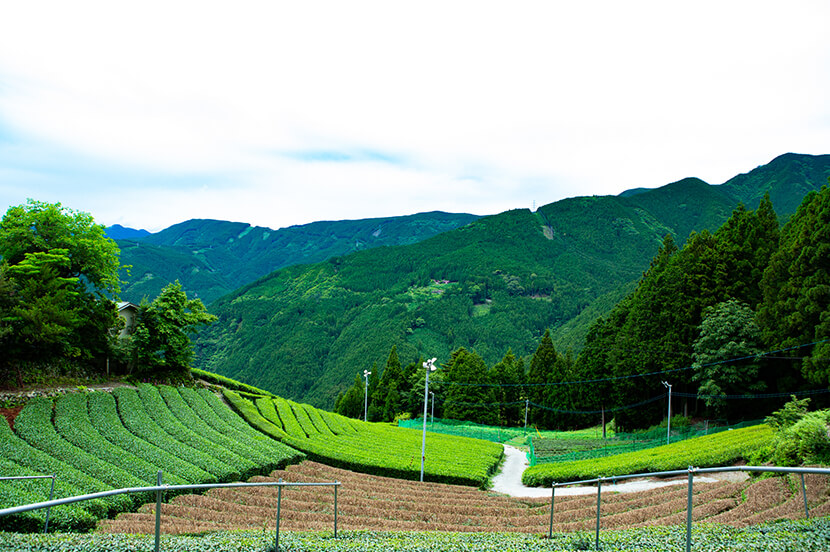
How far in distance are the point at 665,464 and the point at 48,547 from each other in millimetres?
24735

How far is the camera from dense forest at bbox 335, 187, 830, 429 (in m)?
30.7

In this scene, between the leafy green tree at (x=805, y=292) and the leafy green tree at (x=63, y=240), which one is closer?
the leafy green tree at (x=805, y=292)

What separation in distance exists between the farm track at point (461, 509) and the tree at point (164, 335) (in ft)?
62.2

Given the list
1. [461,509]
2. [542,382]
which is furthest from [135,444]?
[542,382]

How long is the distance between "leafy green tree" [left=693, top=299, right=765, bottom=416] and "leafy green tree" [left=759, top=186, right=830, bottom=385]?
A: 183 cm

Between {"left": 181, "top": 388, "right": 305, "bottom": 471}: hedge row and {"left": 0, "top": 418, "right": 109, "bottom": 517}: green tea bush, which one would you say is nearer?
{"left": 0, "top": 418, "right": 109, "bottom": 517}: green tea bush

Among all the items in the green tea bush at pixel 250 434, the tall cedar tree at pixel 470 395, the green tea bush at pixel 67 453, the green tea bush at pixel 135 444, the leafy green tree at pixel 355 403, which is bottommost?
the leafy green tree at pixel 355 403

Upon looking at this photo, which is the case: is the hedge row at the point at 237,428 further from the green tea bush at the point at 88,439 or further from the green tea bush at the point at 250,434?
the green tea bush at the point at 88,439

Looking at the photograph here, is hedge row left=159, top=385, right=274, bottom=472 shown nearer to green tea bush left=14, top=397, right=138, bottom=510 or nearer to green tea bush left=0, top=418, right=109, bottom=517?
green tea bush left=14, top=397, right=138, bottom=510

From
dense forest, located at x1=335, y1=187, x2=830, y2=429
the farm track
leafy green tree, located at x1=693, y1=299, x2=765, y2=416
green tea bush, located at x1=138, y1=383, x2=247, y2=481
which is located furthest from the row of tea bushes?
leafy green tree, located at x1=693, y1=299, x2=765, y2=416

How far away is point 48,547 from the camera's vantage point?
7801mm

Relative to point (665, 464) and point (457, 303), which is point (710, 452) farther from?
point (457, 303)

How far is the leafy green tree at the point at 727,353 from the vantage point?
118ft

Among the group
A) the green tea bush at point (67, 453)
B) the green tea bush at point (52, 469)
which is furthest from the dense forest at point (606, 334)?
the green tea bush at point (52, 469)
